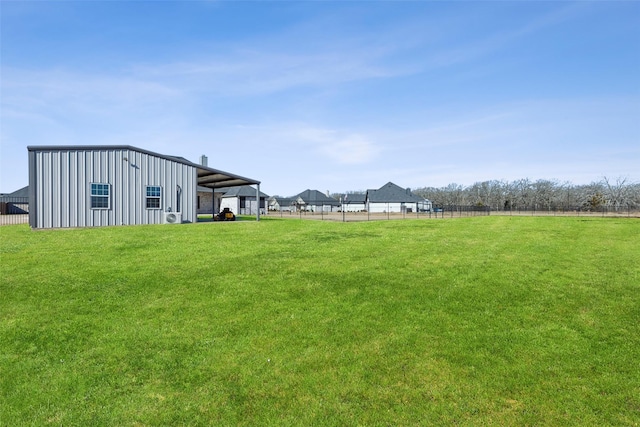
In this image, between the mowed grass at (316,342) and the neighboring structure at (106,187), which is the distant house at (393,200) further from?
the mowed grass at (316,342)

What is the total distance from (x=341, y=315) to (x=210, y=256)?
17.9 ft

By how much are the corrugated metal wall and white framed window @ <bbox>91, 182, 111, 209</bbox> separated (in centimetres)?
14

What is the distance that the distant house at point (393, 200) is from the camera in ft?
244

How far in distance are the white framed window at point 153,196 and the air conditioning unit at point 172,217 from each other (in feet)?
2.19

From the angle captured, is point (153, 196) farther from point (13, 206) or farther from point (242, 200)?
point (242, 200)

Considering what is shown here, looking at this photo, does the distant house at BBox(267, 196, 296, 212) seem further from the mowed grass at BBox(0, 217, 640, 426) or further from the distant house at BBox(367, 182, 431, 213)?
the mowed grass at BBox(0, 217, 640, 426)

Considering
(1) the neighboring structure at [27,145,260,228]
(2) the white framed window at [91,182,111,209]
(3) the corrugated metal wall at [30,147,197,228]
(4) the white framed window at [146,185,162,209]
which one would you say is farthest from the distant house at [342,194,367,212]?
(2) the white framed window at [91,182,111,209]

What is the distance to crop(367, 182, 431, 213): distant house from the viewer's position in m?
74.4

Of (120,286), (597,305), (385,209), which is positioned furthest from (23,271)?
(385,209)

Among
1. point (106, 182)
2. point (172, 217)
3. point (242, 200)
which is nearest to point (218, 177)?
point (172, 217)

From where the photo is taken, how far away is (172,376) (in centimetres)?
424

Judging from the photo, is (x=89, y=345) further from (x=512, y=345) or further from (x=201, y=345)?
(x=512, y=345)

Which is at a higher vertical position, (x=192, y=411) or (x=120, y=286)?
(x=120, y=286)

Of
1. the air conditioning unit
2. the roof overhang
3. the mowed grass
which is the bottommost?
the mowed grass
